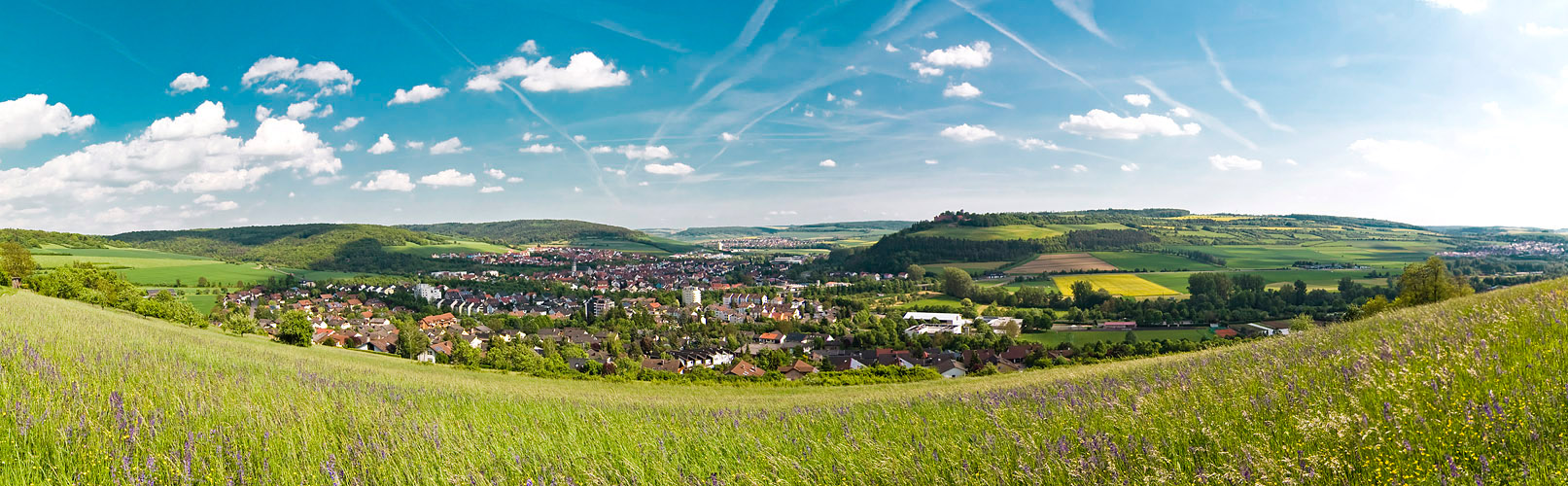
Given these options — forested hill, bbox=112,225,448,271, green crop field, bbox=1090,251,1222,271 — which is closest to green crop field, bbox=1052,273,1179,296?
green crop field, bbox=1090,251,1222,271

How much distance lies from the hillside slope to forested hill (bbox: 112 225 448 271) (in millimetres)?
167434

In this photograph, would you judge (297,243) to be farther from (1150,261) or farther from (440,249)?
(1150,261)

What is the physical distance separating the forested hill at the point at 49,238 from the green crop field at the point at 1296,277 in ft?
537

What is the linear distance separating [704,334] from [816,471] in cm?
6600

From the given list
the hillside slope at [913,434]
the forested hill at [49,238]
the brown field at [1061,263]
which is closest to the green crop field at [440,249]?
the forested hill at [49,238]

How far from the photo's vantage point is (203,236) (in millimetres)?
177625

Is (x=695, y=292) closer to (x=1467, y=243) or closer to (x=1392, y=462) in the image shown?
(x=1392, y=462)

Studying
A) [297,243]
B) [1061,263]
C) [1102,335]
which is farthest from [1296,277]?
[297,243]

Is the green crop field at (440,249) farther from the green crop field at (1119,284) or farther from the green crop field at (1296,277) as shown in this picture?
the green crop field at (1296,277)

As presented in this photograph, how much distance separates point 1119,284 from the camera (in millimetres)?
82375

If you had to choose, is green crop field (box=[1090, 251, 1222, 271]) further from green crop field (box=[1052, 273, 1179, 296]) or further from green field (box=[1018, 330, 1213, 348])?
green field (box=[1018, 330, 1213, 348])

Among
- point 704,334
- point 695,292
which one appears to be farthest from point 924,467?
point 695,292

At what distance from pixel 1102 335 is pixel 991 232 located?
85452mm

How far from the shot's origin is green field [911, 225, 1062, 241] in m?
132
